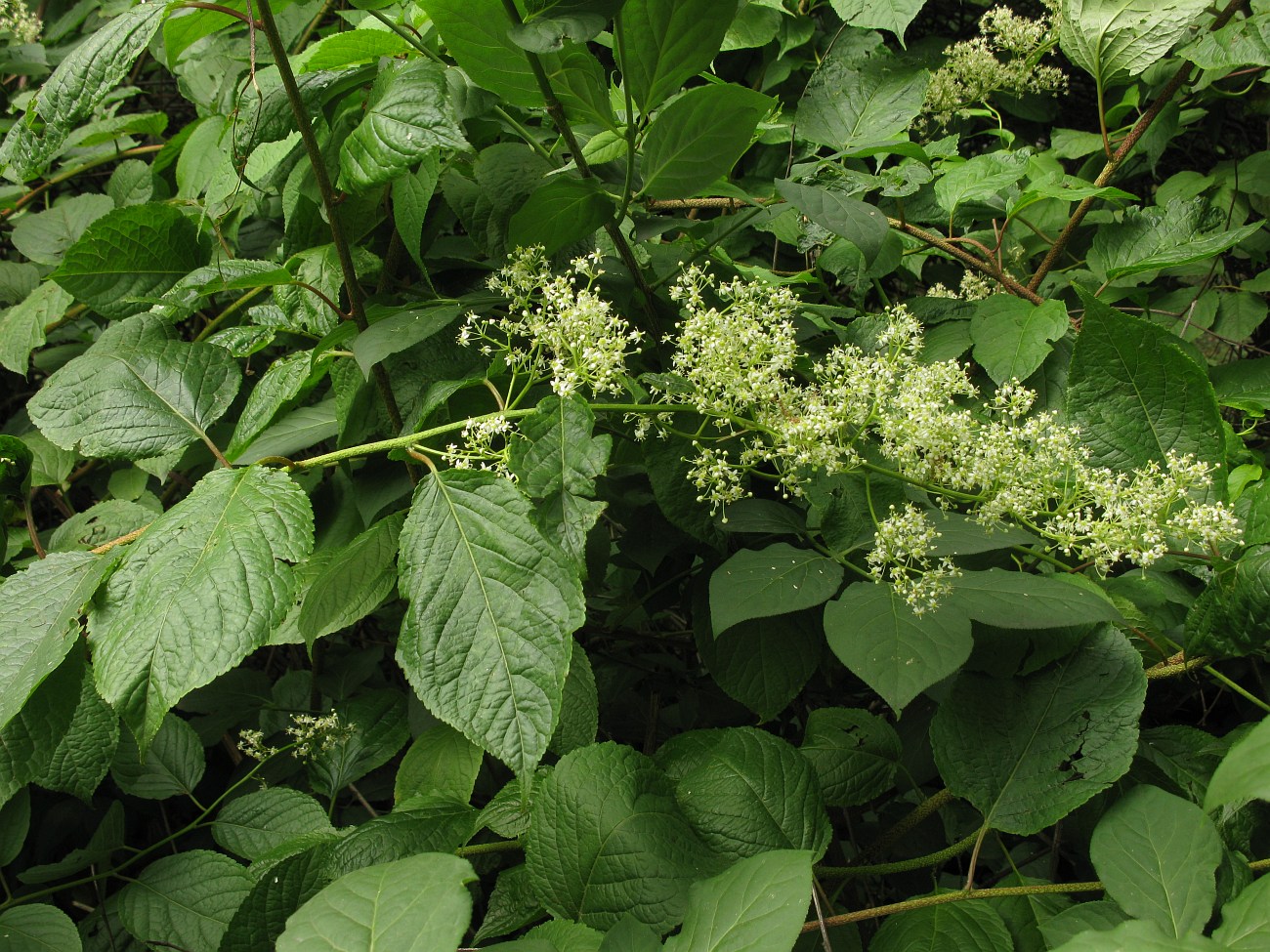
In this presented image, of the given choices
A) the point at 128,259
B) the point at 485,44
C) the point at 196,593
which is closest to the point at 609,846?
the point at 196,593

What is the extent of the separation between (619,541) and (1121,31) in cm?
132

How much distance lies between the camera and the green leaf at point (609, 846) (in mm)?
1027

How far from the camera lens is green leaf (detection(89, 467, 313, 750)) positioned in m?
0.92

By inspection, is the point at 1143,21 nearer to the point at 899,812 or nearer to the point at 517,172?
the point at 517,172

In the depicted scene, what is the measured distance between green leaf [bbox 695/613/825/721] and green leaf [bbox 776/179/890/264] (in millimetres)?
544

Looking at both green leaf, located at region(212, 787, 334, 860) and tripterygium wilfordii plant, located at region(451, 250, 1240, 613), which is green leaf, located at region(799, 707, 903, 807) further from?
green leaf, located at region(212, 787, 334, 860)

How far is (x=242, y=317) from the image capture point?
5.94 ft

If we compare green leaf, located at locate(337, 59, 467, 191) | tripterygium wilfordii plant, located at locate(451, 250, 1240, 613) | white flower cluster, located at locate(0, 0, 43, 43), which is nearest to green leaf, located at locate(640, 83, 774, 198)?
tripterygium wilfordii plant, located at locate(451, 250, 1240, 613)

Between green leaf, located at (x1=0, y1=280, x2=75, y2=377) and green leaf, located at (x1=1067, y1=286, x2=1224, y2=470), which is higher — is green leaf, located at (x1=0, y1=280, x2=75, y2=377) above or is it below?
above

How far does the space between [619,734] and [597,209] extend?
961mm

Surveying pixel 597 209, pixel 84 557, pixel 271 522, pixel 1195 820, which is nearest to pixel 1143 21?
pixel 597 209

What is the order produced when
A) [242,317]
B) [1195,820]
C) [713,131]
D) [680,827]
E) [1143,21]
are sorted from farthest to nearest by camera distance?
[242,317], [1143,21], [713,131], [680,827], [1195,820]

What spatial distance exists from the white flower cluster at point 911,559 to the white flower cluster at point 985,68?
1274mm

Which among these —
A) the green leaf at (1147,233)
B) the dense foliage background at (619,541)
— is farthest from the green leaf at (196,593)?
the green leaf at (1147,233)
